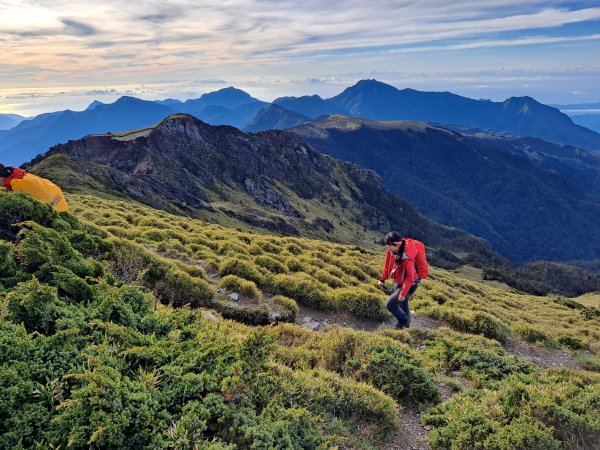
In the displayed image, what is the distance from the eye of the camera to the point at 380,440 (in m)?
6.93

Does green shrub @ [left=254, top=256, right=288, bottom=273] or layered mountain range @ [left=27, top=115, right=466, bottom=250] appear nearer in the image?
green shrub @ [left=254, top=256, right=288, bottom=273]

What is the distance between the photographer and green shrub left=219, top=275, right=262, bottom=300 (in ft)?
44.4

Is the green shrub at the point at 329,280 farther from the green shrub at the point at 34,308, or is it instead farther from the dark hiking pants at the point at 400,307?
the green shrub at the point at 34,308

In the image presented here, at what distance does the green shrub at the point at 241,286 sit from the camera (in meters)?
13.5

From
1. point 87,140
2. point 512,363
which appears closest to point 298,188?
point 87,140

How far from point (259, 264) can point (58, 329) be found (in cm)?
1149


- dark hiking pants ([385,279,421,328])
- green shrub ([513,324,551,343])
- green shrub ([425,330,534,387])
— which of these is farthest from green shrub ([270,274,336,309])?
green shrub ([513,324,551,343])

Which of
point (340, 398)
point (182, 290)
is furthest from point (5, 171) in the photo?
point (340, 398)

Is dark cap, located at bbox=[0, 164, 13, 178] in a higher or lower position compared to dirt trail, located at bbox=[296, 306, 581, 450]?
higher

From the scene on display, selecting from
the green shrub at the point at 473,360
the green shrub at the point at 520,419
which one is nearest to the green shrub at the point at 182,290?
the green shrub at the point at 473,360

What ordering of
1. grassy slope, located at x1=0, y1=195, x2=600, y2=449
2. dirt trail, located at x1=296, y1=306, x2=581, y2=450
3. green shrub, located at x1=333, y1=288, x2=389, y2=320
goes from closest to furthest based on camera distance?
grassy slope, located at x1=0, y1=195, x2=600, y2=449 → dirt trail, located at x1=296, y1=306, x2=581, y2=450 → green shrub, located at x1=333, y1=288, x2=389, y2=320

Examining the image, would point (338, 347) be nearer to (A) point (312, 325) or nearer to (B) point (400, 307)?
(A) point (312, 325)

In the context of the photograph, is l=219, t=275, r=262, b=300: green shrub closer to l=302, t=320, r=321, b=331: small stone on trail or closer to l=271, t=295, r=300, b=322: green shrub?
l=271, t=295, r=300, b=322: green shrub

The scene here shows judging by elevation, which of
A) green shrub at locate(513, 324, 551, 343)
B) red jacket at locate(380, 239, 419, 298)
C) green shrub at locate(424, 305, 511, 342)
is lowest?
green shrub at locate(513, 324, 551, 343)
